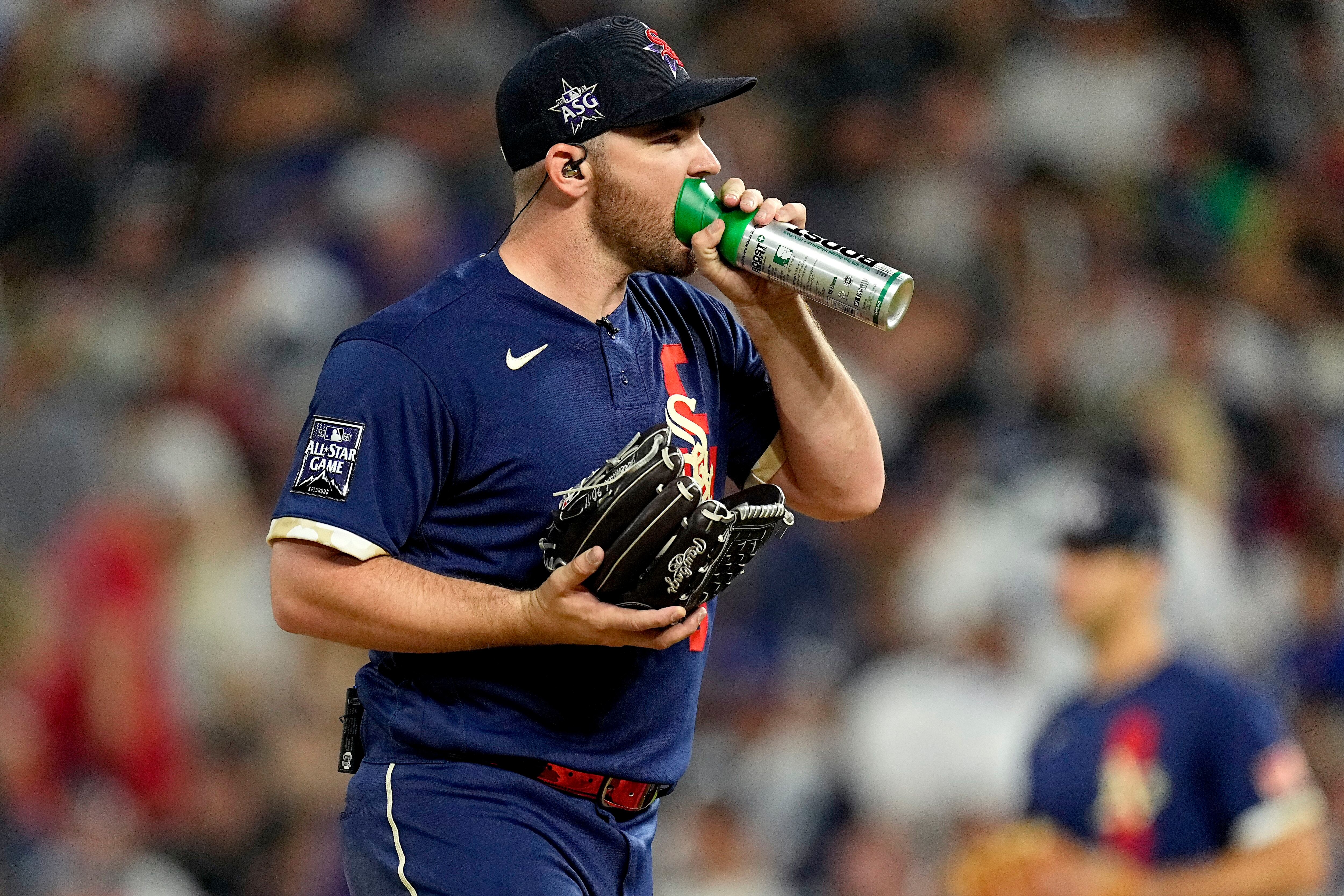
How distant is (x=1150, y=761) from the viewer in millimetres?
4812

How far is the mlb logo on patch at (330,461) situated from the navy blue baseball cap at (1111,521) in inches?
111

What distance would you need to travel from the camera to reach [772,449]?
3424 mm

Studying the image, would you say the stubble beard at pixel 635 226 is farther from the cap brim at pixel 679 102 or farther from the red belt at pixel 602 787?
the red belt at pixel 602 787

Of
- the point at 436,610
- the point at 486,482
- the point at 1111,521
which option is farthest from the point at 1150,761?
the point at 436,610

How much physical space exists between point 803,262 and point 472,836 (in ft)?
3.74

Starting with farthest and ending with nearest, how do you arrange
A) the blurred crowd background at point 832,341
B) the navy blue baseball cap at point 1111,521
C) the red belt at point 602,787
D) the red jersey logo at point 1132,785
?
the blurred crowd background at point 832,341, the navy blue baseball cap at point 1111,521, the red jersey logo at point 1132,785, the red belt at point 602,787

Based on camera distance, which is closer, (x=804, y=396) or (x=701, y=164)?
(x=701, y=164)

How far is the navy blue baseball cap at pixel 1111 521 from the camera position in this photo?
4.98 meters

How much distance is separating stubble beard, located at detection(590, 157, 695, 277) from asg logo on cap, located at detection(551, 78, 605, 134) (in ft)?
0.25

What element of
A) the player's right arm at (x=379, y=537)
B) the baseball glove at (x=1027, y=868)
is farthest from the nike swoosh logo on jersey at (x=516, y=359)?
the baseball glove at (x=1027, y=868)

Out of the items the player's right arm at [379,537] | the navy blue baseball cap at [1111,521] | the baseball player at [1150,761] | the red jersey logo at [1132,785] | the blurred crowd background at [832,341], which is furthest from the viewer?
the blurred crowd background at [832,341]

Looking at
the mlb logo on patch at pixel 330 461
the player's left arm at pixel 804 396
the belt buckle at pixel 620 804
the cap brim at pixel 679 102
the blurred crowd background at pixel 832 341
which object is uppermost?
the cap brim at pixel 679 102

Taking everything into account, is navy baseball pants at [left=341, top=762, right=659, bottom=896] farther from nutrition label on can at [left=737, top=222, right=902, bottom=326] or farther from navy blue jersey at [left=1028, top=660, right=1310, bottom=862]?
navy blue jersey at [left=1028, top=660, right=1310, bottom=862]

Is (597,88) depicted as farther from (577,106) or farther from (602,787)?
(602,787)
